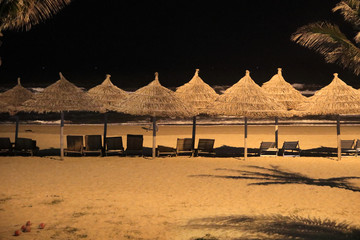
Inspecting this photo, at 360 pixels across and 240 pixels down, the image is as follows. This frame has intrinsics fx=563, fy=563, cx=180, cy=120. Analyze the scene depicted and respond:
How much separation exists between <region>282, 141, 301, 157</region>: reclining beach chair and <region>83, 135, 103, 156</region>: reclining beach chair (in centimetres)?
553

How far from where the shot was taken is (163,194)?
36.2 ft

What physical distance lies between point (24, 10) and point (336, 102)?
1038cm

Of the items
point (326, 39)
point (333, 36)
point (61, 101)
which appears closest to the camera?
point (333, 36)

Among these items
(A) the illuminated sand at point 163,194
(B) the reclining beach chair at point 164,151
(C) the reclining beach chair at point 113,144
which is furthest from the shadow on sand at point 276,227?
(C) the reclining beach chair at point 113,144

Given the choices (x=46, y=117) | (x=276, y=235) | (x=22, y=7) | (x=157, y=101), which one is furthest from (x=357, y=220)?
(x=46, y=117)

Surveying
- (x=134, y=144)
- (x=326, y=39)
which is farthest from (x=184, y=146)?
(x=326, y=39)

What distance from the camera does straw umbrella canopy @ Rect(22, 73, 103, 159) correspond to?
15648 mm

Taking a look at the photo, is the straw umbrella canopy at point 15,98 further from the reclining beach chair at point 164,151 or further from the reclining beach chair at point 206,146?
the reclining beach chair at point 206,146

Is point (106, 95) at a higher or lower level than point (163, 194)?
higher

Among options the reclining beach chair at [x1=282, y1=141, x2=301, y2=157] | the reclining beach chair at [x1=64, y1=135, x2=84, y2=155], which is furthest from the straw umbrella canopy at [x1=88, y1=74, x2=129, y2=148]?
the reclining beach chair at [x1=282, y1=141, x2=301, y2=157]

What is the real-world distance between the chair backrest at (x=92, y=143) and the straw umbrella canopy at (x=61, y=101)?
0.89 meters

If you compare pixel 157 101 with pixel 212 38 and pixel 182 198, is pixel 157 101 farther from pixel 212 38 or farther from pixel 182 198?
pixel 212 38

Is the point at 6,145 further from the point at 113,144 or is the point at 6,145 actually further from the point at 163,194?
the point at 163,194

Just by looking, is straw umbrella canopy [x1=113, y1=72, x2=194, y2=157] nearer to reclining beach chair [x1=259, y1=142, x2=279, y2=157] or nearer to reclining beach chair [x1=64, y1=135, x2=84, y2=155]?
reclining beach chair [x1=64, y1=135, x2=84, y2=155]
